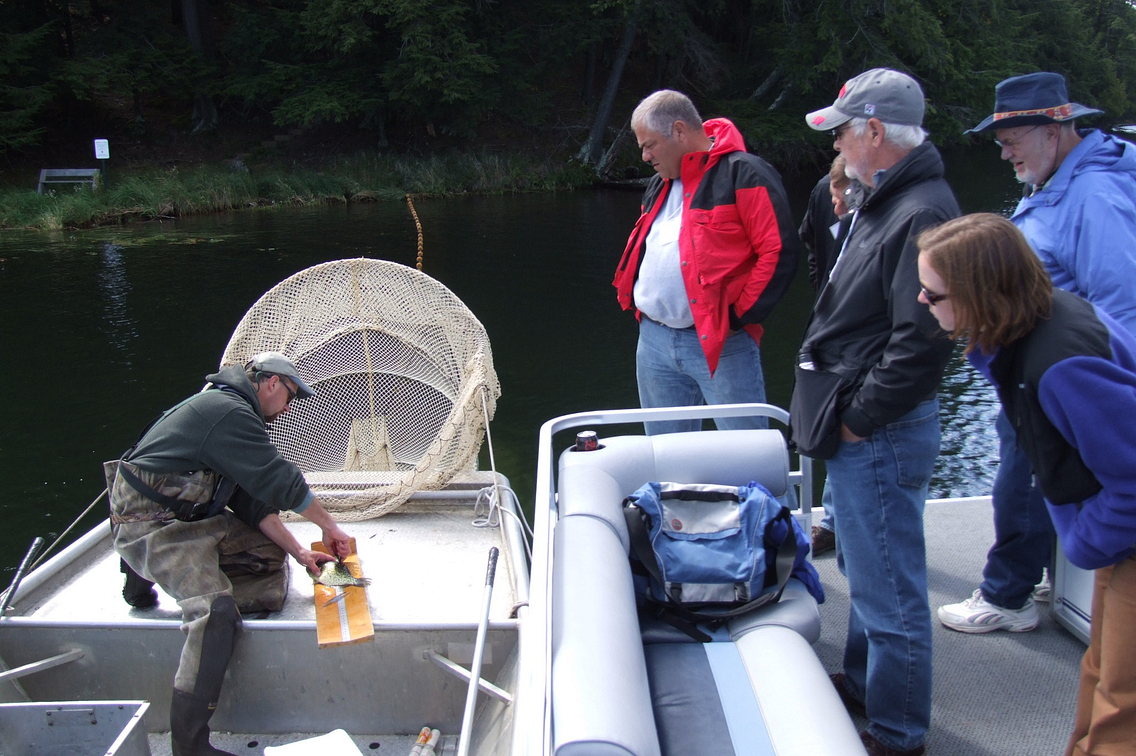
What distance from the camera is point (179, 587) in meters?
2.95

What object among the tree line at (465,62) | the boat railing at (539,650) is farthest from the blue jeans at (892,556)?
the tree line at (465,62)

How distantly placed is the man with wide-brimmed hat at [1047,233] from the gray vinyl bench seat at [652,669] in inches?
31.8

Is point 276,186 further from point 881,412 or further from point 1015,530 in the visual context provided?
point 881,412

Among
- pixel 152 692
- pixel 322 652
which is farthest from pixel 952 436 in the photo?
pixel 152 692

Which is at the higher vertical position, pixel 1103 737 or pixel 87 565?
pixel 1103 737

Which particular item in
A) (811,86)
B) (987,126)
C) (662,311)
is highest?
(811,86)

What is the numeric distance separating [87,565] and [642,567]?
2.54m

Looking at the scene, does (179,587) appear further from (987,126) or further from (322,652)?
(987,126)

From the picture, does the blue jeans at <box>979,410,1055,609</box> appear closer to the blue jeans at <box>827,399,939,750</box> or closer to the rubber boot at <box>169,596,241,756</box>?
the blue jeans at <box>827,399,939,750</box>

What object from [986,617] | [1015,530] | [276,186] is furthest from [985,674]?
[276,186]

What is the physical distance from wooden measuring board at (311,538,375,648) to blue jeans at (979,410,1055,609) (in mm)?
2053

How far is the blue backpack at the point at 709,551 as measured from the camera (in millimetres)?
2342

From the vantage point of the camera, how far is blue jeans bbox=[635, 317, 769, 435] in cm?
318

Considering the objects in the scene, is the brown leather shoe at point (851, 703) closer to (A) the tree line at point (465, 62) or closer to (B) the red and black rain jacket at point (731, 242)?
(B) the red and black rain jacket at point (731, 242)
